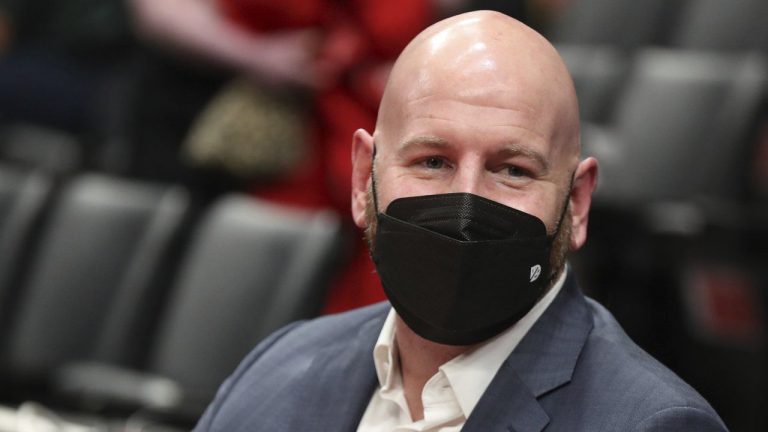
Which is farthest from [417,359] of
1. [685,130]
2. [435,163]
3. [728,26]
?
[728,26]

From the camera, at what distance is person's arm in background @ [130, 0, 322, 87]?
234 cm

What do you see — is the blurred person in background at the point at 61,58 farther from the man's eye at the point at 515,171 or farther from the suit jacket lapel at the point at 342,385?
the man's eye at the point at 515,171

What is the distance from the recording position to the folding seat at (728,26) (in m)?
3.15

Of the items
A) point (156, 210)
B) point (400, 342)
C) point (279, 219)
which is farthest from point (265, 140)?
point (400, 342)

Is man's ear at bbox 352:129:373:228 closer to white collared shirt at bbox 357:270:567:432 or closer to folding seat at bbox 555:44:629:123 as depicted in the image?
white collared shirt at bbox 357:270:567:432

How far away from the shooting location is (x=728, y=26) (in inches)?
128

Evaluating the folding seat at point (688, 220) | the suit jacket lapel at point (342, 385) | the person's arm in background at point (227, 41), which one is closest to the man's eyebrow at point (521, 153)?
the suit jacket lapel at point (342, 385)

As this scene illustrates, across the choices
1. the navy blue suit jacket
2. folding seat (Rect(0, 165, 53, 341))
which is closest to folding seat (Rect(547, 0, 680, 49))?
folding seat (Rect(0, 165, 53, 341))

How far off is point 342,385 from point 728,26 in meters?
2.23

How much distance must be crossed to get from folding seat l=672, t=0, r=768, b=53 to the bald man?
77.9 inches

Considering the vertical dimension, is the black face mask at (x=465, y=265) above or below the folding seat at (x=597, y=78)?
above

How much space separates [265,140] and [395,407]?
1110mm

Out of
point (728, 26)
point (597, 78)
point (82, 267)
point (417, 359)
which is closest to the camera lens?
point (417, 359)

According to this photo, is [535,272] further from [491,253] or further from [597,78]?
[597,78]
